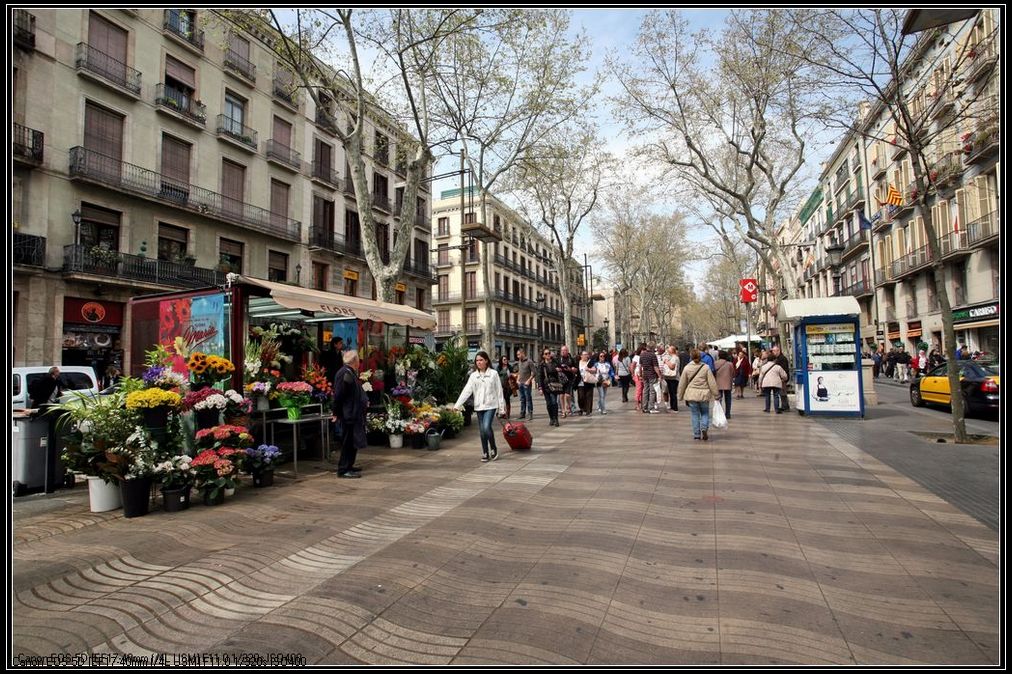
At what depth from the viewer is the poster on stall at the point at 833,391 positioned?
1195 cm

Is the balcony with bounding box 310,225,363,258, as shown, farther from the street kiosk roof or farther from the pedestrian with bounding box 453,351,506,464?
the street kiosk roof

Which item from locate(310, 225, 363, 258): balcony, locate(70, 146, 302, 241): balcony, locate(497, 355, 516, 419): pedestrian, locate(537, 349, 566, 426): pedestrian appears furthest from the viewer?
locate(310, 225, 363, 258): balcony

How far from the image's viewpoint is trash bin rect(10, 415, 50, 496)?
6328mm

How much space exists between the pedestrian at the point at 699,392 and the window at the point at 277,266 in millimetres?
20978

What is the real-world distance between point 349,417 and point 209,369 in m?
1.82

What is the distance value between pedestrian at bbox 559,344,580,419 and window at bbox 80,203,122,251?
52.8 feet

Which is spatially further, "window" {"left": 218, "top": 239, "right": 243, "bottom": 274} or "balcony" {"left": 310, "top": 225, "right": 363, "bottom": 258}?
"balcony" {"left": 310, "top": 225, "right": 363, "bottom": 258}

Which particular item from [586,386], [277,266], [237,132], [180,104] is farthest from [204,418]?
[237,132]

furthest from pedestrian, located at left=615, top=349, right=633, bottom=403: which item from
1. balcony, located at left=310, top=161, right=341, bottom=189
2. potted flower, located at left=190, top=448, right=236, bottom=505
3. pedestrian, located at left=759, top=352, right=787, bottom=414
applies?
balcony, located at left=310, top=161, right=341, bottom=189

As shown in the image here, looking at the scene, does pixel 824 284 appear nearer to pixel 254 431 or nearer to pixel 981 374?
pixel 981 374

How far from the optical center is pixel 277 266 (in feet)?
80.8

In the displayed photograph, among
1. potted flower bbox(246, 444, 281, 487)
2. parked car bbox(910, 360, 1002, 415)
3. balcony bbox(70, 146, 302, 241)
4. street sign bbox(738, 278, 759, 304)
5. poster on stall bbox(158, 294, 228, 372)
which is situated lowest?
potted flower bbox(246, 444, 281, 487)

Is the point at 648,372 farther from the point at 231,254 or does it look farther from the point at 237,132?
the point at 237,132

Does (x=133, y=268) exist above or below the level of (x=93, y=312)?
above
